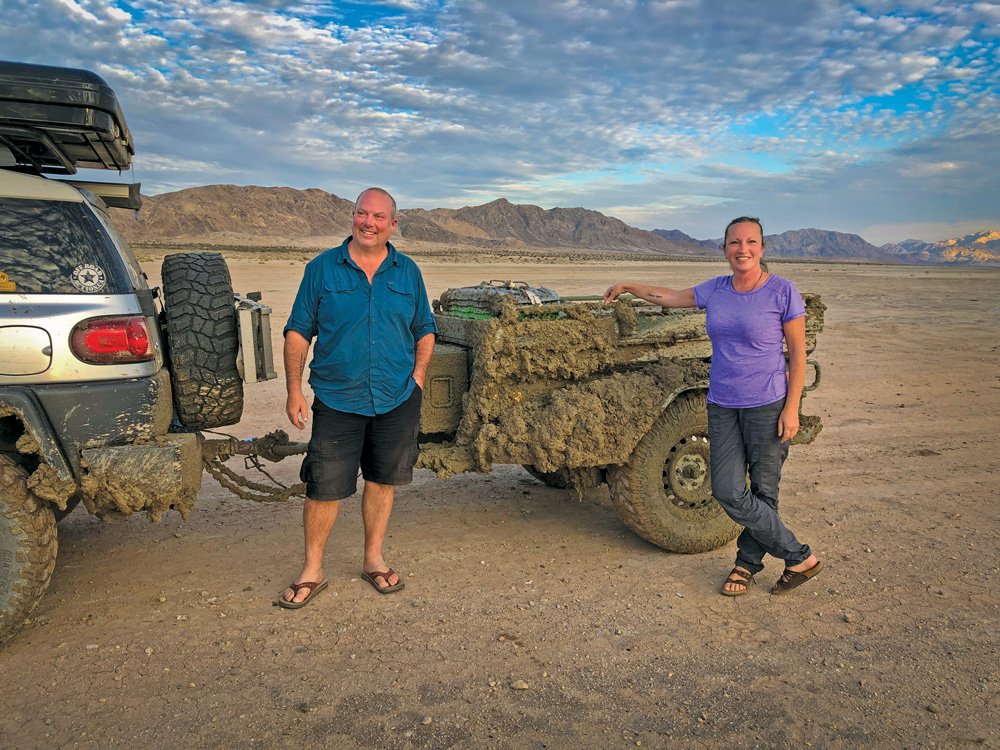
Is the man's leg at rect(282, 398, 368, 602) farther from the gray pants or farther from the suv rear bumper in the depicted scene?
the gray pants

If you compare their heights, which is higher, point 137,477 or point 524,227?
point 524,227

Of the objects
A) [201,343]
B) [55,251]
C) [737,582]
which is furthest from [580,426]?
[55,251]

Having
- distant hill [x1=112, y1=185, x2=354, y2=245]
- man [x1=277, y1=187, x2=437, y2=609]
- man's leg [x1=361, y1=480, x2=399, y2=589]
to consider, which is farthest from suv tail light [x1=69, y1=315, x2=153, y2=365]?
distant hill [x1=112, y1=185, x2=354, y2=245]

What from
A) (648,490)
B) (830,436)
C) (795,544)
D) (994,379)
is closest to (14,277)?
(648,490)

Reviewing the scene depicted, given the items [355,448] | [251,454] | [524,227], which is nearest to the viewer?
[355,448]

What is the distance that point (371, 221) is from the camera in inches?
148

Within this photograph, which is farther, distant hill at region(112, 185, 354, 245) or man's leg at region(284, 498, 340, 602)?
distant hill at region(112, 185, 354, 245)

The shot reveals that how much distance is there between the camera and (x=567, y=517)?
17.7ft

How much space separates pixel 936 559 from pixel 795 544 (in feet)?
3.78

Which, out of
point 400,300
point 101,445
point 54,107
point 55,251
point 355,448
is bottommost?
point 355,448

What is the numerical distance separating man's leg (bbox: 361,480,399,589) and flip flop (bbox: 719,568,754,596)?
185 centimetres

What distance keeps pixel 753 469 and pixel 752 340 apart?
0.73m

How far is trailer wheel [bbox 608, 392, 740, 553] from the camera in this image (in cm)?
457

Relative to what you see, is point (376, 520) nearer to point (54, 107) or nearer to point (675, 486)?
point (675, 486)
